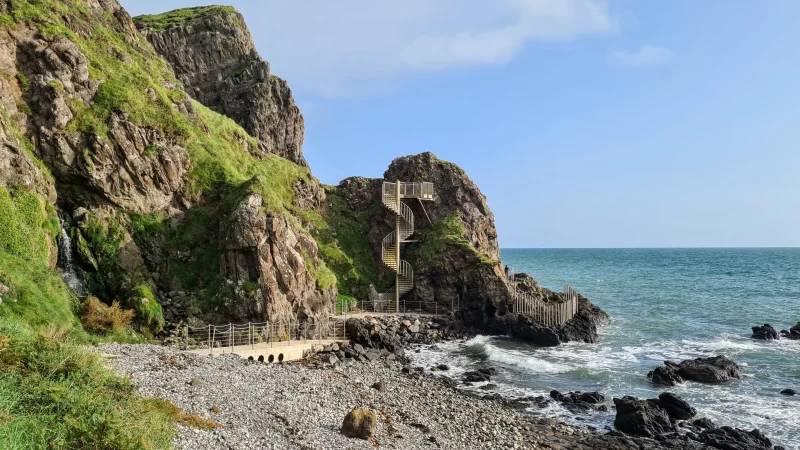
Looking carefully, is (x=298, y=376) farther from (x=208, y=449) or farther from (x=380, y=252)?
(x=380, y=252)

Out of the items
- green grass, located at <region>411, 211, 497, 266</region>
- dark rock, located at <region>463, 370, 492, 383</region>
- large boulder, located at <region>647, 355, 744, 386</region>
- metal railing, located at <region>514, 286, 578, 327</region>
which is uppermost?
green grass, located at <region>411, 211, 497, 266</region>

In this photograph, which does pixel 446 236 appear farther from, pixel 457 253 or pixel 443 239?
pixel 457 253

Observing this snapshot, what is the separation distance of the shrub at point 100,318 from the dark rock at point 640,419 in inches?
1006

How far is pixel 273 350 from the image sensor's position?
97.8 ft

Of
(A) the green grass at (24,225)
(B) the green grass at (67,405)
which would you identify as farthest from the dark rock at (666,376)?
(A) the green grass at (24,225)

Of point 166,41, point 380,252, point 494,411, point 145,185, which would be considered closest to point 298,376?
point 494,411

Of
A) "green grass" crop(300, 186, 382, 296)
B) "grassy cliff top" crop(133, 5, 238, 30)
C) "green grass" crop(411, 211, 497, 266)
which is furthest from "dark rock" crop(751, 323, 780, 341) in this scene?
"grassy cliff top" crop(133, 5, 238, 30)

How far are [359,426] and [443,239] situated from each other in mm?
32414

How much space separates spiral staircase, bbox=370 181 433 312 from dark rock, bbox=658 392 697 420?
2569 centimetres

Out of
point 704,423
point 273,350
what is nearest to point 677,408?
point 704,423

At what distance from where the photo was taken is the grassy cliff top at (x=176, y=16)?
66062 millimetres

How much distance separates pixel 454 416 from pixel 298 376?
8.07m

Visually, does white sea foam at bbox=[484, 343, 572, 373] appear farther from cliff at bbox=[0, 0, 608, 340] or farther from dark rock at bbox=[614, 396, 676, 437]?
dark rock at bbox=[614, 396, 676, 437]

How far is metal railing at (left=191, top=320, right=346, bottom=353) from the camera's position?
2938 cm
